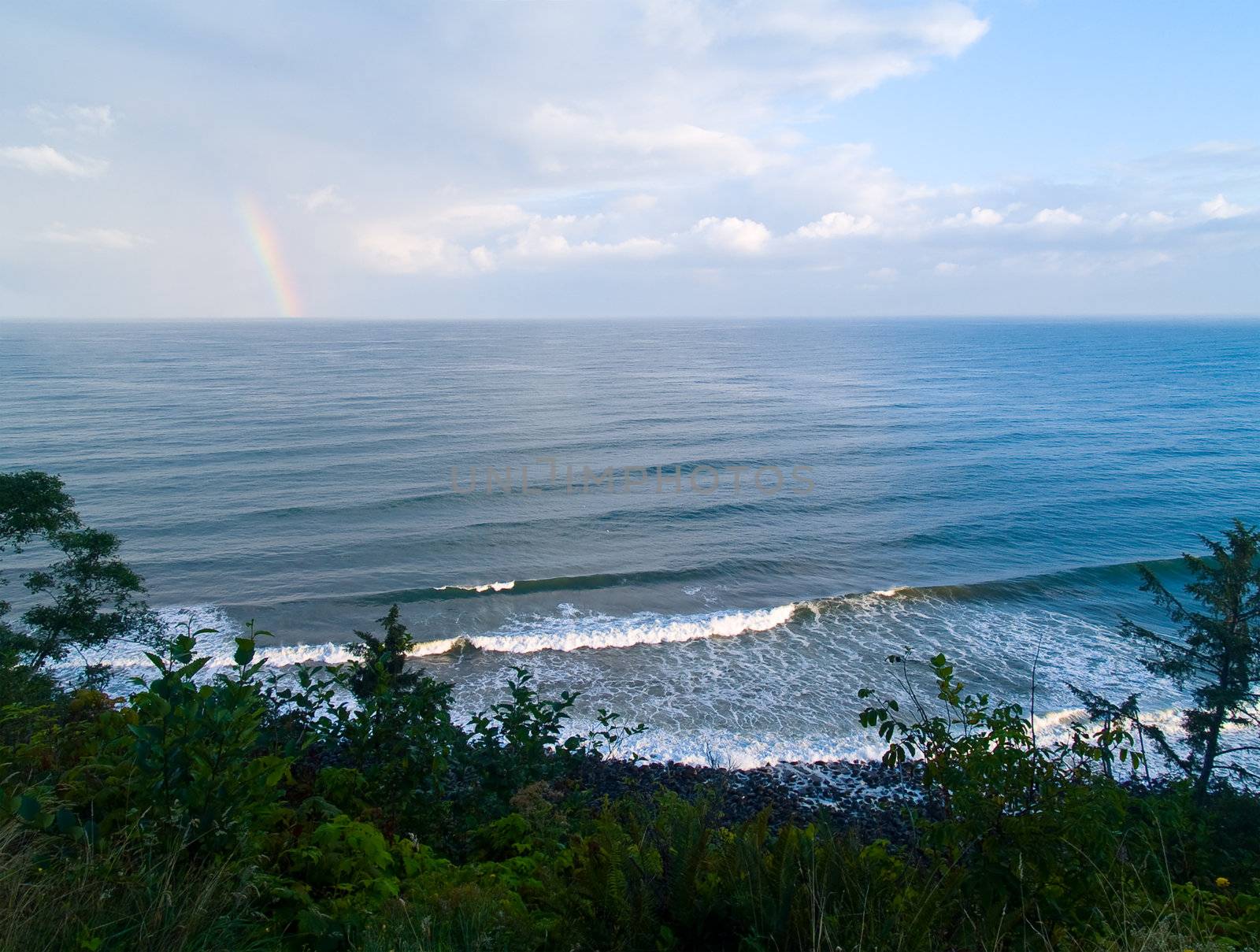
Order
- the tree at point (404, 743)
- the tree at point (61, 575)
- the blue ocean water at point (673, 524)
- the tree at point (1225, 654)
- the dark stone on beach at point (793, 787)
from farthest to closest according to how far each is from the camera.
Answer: the blue ocean water at point (673, 524)
the tree at point (61, 575)
the dark stone on beach at point (793, 787)
the tree at point (1225, 654)
the tree at point (404, 743)

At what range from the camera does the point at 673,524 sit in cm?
3688

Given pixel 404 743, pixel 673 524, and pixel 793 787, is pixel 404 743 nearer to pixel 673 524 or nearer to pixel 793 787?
pixel 793 787

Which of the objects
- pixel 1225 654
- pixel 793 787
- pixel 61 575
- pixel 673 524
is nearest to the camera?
pixel 1225 654

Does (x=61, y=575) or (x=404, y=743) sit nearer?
(x=404, y=743)

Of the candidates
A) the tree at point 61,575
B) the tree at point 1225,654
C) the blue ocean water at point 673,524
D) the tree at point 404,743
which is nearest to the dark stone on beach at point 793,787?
the blue ocean water at point 673,524

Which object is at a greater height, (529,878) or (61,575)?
(529,878)

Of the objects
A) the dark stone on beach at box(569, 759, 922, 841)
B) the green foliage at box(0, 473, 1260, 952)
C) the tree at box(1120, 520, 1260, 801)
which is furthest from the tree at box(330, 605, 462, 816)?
the tree at box(1120, 520, 1260, 801)

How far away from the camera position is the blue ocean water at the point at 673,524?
22.8 metres

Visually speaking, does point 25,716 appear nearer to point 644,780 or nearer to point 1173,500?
point 644,780

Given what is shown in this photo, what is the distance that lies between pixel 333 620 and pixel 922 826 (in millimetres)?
24311

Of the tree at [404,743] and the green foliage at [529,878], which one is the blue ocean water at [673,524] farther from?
the green foliage at [529,878]

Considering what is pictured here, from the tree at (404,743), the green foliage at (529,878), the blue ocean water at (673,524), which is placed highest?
the green foliage at (529,878)

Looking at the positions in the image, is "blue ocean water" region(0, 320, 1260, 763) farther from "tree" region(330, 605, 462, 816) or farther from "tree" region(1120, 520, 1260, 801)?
"tree" region(330, 605, 462, 816)

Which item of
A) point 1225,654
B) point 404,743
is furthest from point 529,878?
point 1225,654
